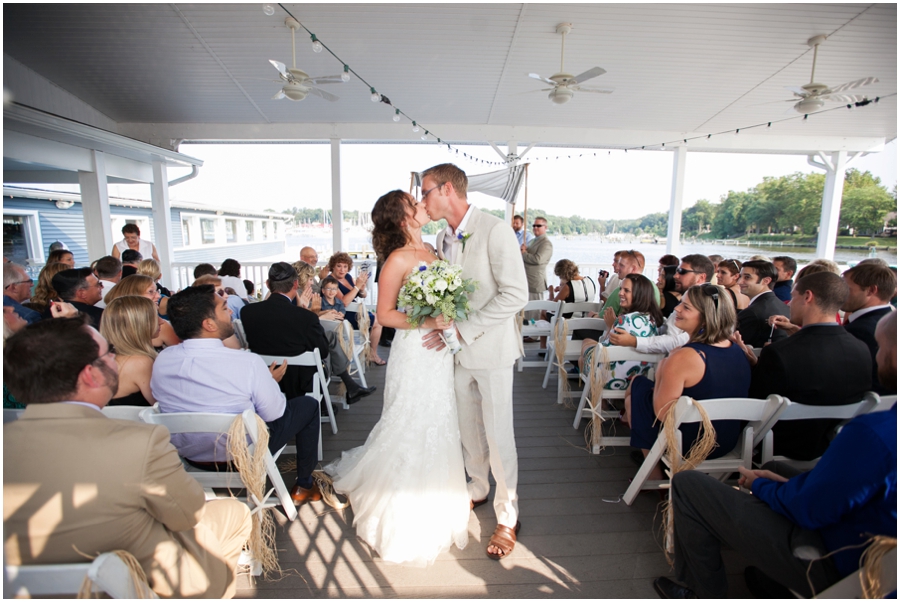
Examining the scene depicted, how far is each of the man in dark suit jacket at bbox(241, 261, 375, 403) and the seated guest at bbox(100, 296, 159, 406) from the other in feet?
2.49

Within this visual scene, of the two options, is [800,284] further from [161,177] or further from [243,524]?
[161,177]

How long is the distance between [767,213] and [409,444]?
691 inches

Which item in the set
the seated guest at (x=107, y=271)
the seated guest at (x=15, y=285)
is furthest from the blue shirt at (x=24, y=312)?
the seated guest at (x=107, y=271)

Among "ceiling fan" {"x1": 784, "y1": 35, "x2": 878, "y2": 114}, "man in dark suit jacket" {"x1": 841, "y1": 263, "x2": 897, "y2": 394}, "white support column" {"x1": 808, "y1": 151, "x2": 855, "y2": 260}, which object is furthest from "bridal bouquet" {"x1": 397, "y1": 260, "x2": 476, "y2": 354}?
"white support column" {"x1": 808, "y1": 151, "x2": 855, "y2": 260}

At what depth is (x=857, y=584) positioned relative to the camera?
4.18ft

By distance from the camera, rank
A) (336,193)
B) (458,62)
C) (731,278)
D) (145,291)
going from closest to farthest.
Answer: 1. (145,291)
2. (731,278)
3. (458,62)
4. (336,193)

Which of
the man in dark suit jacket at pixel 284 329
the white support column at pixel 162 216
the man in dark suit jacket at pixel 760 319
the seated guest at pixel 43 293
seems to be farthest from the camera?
the white support column at pixel 162 216

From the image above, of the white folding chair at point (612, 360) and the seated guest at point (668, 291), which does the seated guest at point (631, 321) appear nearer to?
the white folding chair at point (612, 360)

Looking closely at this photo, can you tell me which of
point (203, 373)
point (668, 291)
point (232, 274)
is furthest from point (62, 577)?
point (668, 291)

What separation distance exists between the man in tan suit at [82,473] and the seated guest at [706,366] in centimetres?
225

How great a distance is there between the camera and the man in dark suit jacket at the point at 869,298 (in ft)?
8.74

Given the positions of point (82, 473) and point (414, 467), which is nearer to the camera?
point (82, 473)

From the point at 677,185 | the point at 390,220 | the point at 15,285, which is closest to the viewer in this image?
the point at 390,220

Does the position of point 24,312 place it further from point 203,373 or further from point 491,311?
point 491,311
